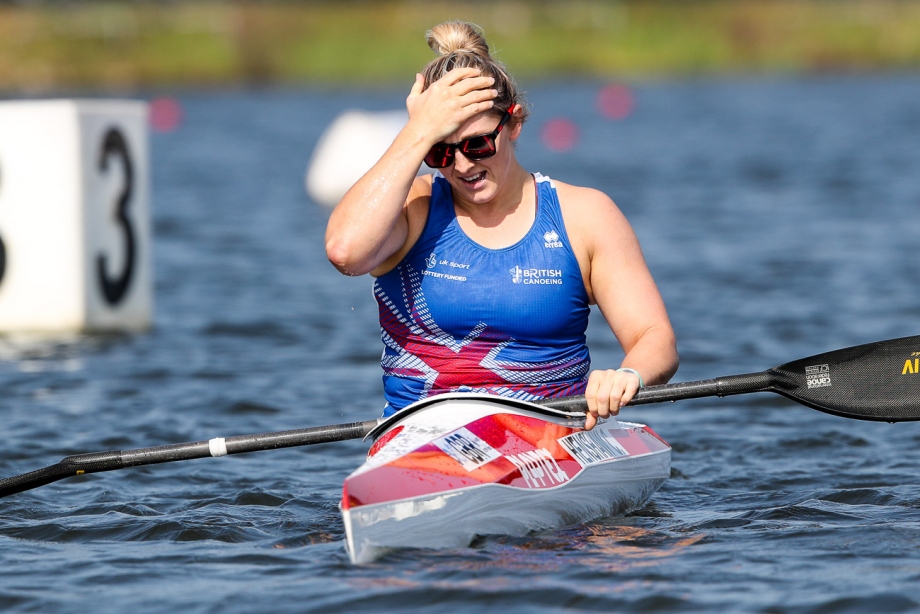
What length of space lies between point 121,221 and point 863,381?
17.8ft

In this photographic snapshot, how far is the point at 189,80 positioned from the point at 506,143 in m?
42.2

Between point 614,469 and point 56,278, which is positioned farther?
point 56,278

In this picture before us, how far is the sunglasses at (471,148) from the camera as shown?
4.13 metres

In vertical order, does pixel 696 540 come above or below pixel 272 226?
below

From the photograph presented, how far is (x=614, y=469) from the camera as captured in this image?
4438 mm

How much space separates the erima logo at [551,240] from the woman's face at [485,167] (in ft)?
0.73

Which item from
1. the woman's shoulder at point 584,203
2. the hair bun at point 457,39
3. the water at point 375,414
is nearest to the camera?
the water at point 375,414


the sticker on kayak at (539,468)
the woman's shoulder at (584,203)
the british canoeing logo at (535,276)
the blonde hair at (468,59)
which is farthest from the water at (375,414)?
the blonde hair at (468,59)

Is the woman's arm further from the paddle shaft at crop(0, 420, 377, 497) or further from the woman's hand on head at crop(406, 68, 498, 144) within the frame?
the paddle shaft at crop(0, 420, 377, 497)

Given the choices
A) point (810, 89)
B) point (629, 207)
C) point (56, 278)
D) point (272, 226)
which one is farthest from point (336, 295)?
point (810, 89)

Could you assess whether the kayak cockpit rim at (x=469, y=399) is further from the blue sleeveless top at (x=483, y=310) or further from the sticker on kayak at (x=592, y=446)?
the blue sleeveless top at (x=483, y=310)

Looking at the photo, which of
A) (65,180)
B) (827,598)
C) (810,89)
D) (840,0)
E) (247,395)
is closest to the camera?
(827,598)

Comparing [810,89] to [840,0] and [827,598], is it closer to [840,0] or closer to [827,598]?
[840,0]

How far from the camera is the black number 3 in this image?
8516 mm
